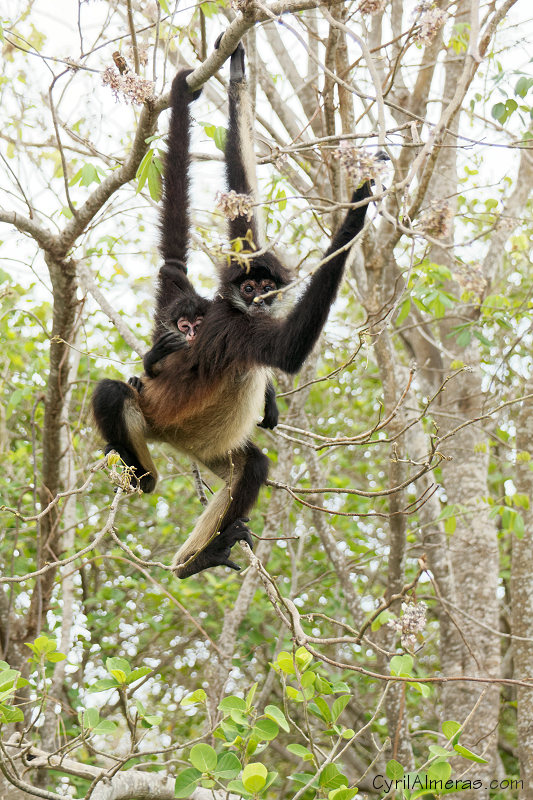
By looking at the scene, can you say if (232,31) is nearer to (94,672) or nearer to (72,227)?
(72,227)

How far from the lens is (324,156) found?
436cm

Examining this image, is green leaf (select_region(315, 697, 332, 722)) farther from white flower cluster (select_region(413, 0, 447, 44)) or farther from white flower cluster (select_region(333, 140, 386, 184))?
white flower cluster (select_region(413, 0, 447, 44))

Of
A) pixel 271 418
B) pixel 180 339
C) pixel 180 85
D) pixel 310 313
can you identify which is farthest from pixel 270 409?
pixel 180 85

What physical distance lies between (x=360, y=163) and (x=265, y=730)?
2.05 metres

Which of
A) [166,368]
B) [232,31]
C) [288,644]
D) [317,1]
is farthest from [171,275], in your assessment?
[288,644]

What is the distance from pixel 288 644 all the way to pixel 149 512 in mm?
2431

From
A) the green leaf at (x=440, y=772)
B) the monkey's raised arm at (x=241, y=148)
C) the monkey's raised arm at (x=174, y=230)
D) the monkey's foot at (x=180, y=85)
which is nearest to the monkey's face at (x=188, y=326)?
the monkey's raised arm at (x=174, y=230)

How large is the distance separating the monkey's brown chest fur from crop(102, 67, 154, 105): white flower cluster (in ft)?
5.02

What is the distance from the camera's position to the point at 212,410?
182 inches

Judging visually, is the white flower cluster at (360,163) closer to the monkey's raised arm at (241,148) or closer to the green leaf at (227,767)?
the green leaf at (227,767)

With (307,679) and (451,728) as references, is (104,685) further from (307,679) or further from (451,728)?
(451,728)

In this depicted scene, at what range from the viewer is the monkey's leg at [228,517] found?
438 cm

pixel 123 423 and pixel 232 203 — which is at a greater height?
pixel 232 203

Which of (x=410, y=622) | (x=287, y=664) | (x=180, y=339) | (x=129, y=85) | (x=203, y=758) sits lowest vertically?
(x=203, y=758)
